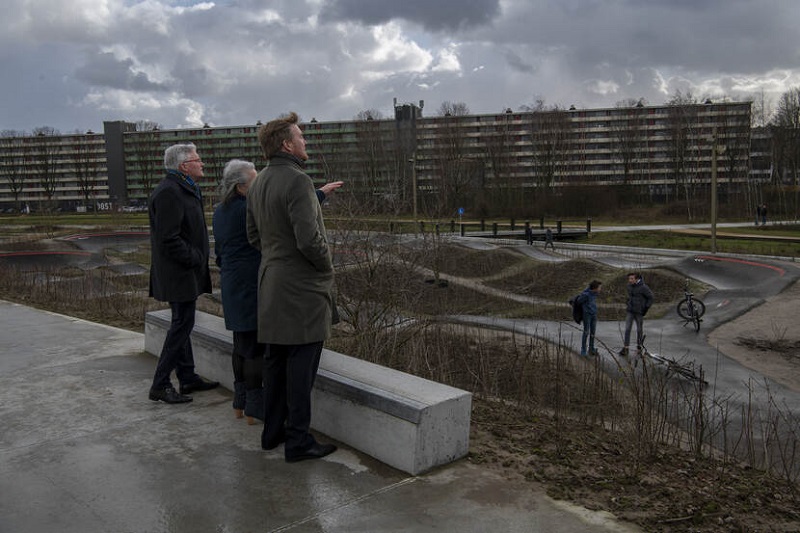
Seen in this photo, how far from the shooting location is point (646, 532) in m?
2.72

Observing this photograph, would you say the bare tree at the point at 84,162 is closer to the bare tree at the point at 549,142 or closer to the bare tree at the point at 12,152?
the bare tree at the point at 12,152

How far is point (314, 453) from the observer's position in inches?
137

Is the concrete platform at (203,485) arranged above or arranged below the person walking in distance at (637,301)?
above

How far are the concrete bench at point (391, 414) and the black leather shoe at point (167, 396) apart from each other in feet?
3.62

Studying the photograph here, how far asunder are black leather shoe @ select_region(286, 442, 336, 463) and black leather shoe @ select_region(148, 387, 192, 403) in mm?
1348

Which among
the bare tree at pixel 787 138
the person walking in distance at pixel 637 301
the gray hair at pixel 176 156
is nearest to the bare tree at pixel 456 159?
the bare tree at pixel 787 138

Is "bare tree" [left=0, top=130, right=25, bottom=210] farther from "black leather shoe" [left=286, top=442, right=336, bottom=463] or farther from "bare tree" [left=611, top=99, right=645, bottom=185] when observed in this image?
"black leather shoe" [left=286, top=442, right=336, bottom=463]

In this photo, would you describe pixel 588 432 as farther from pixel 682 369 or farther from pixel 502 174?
pixel 502 174

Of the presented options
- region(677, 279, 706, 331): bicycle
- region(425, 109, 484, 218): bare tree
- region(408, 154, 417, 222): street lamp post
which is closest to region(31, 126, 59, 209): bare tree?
region(425, 109, 484, 218): bare tree

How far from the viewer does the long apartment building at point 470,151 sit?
226 feet

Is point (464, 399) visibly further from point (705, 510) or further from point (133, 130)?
point (133, 130)

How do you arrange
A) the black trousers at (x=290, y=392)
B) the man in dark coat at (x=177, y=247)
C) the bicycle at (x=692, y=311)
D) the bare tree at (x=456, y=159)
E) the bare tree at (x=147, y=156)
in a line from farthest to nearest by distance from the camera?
the bare tree at (x=147, y=156) → the bare tree at (x=456, y=159) → the bicycle at (x=692, y=311) → the man in dark coat at (x=177, y=247) → the black trousers at (x=290, y=392)

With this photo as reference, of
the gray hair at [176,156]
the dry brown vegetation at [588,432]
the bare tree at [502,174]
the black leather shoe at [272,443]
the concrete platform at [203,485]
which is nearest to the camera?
the concrete platform at [203,485]

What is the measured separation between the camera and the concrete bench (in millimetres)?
3277
